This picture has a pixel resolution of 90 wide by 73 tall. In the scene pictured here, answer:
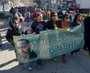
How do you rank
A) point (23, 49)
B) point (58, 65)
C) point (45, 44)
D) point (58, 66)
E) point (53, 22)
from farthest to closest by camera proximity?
point (53, 22)
point (58, 65)
point (58, 66)
point (45, 44)
point (23, 49)

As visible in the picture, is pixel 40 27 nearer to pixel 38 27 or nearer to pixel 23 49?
pixel 38 27

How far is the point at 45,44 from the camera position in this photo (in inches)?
386

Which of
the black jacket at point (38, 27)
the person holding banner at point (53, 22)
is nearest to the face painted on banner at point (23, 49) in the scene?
the black jacket at point (38, 27)

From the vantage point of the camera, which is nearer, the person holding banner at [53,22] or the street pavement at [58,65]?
the street pavement at [58,65]

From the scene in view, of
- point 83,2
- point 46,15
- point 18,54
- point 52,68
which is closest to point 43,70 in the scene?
point 52,68

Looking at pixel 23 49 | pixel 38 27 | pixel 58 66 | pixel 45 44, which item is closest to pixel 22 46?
pixel 23 49

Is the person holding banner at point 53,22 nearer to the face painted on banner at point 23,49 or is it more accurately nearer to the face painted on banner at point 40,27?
the face painted on banner at point 40,27

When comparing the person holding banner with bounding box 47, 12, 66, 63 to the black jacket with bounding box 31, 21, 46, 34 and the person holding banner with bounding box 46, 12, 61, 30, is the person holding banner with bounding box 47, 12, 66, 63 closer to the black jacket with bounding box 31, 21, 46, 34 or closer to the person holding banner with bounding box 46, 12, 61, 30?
the person holding banner with bounding box 46, 12, 61, 30

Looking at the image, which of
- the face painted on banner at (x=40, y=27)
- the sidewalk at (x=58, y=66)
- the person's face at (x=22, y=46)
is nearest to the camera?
the person's face at (x=22, y=46)

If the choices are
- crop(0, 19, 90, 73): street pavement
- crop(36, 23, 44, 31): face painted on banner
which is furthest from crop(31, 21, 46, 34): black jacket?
crop(0, 19, 90, 73): street pavement

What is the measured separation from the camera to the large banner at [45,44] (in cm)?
959

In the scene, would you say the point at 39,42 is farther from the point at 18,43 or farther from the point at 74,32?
the point at 74,32

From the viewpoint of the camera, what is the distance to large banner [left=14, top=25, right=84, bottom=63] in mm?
9594

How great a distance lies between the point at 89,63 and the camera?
10.3 m
